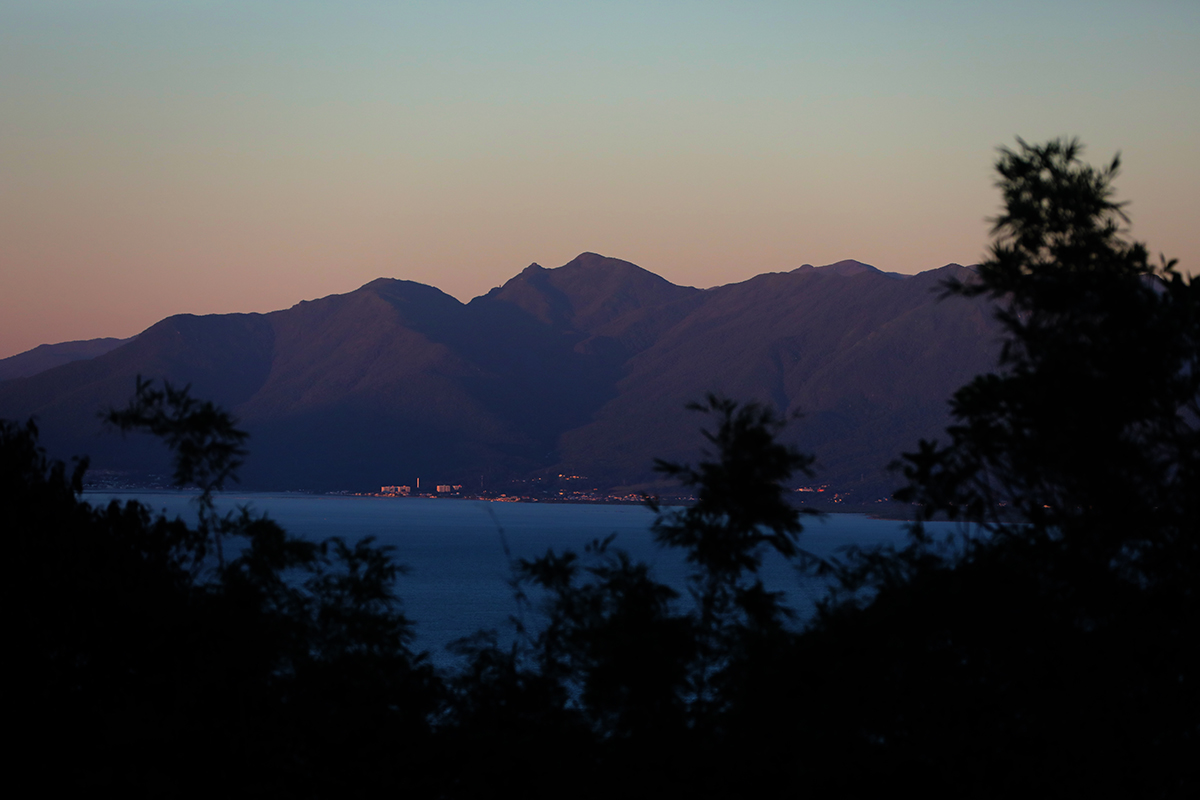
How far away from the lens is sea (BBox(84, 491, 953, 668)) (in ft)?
153

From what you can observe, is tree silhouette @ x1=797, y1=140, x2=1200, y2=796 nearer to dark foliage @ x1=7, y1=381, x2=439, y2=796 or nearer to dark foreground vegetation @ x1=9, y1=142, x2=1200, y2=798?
dark foreground vegetation @ x1=9, y1=142, x2=1200, y2=798

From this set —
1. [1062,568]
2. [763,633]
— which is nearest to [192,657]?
A: [763,633]

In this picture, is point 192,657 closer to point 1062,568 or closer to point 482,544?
point 1062,568

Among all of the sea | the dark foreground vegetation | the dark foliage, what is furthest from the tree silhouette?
the dark foliage

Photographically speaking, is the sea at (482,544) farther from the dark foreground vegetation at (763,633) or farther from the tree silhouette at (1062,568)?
the tree silhouette at (1062,568)

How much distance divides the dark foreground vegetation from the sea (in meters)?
0.70

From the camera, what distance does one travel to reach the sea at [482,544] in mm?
46722

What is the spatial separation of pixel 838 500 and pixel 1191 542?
590ft

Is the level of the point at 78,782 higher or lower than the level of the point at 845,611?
lower

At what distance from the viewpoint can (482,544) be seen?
4734 inches

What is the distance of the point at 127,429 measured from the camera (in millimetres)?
10977

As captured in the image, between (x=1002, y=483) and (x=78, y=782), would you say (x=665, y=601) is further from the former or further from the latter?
(x=78, y=782)

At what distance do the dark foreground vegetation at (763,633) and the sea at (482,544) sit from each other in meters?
0.70

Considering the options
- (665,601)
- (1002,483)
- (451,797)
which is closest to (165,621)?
(451,797)
